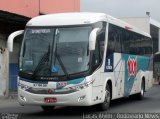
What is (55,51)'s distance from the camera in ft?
48.8

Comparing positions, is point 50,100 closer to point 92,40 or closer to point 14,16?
point 92,40

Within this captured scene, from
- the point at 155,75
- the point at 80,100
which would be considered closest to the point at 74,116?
the point at 80,100

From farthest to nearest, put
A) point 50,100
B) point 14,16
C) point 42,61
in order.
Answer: point 14,16
point 42,61
point 50,100

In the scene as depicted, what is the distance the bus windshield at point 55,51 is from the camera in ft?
48.1

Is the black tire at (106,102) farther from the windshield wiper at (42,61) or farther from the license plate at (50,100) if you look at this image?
the windshield wiper at (42,61)

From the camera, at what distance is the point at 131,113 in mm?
15633

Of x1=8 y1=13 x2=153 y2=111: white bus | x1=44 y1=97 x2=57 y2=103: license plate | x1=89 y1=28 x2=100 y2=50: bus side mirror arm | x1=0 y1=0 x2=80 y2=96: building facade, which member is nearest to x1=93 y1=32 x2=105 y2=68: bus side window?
x1=8 y1=13 x2=153 y2=111: white bus

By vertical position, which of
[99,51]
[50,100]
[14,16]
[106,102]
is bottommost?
[106,102]

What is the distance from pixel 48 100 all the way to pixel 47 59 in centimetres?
129

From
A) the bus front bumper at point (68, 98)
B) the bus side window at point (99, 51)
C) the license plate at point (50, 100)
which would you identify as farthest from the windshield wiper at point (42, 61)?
the bus side window at point (99, 51)

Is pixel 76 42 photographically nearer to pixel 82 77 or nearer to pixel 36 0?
pixel 82 77

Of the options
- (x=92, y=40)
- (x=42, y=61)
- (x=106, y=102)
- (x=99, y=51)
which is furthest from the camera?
(x=106, y=102)

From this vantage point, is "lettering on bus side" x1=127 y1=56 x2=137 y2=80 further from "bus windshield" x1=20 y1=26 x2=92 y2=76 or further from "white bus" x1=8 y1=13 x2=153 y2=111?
"bus windshield" x1=20 y1=26 x2=92 y2=76

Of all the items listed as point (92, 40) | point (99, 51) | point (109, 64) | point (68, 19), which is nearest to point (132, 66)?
point (109, 64)
